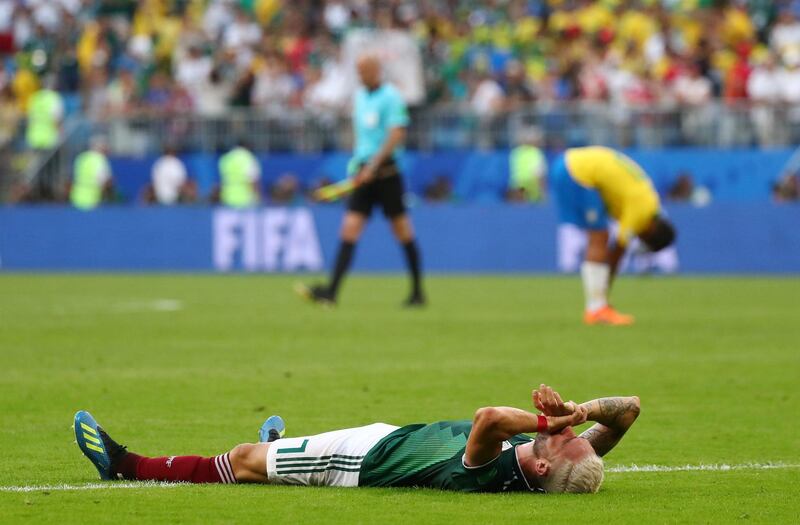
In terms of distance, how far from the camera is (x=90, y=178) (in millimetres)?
28312

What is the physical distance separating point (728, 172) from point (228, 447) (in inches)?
771

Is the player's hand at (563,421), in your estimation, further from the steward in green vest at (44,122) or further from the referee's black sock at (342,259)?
the steward in green vest at (44,122)

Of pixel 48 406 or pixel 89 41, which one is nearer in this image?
pixel 48 406

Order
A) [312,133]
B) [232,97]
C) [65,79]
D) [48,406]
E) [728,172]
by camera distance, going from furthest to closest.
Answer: [65,79], [232,97], [312,133], [728,172], [48,406]

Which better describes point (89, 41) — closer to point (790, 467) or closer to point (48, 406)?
point (48, 406)

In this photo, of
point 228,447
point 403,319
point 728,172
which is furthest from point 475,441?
point 728,172

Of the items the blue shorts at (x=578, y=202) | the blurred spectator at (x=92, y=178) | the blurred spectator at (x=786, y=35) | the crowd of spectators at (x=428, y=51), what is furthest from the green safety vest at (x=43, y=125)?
the blue shorts at (x=578, y=202)

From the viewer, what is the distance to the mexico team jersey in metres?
15.2

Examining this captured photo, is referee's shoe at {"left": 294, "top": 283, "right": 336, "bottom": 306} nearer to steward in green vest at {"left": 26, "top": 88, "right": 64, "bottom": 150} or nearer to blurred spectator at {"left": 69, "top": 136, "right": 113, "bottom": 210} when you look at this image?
blurred spectator at {"left": 69, "top": 136, "right": 113, "bottom": 210}

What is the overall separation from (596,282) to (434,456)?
9124 mm

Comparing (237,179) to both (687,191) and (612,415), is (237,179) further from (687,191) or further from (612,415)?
(612,415)

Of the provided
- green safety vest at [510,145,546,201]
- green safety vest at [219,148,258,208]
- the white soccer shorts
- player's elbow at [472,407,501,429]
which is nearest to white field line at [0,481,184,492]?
the white soccer shorts

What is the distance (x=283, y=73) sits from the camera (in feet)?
99.2

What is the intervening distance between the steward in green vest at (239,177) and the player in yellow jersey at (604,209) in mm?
12357
